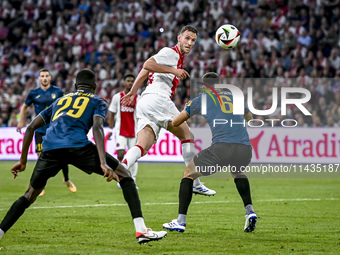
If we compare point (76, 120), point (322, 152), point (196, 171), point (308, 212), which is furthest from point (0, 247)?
point (322, 152)

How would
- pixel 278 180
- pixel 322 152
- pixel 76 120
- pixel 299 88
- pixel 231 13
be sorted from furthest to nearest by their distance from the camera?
pixel 231 13
pixel 299 88
pixel 322 152
pixel 278 180
pixel 76 120

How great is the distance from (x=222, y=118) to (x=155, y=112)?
4.63 feet

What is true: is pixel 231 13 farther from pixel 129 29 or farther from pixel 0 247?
pixel 0 247

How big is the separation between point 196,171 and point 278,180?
29.5 feet

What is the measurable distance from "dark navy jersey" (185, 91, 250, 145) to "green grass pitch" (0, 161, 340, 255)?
4.08 ft

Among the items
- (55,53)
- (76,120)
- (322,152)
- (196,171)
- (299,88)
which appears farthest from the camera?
(55,53)

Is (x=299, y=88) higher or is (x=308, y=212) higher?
(x=299, y=88)

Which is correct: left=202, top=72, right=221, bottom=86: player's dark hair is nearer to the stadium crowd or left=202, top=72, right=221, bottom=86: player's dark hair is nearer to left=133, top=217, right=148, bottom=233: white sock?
left=133, top=217, right=148, bottom=233: white sock

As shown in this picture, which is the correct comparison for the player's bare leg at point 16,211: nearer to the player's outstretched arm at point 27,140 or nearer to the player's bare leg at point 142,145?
the player's outstretched arm at point 27,140

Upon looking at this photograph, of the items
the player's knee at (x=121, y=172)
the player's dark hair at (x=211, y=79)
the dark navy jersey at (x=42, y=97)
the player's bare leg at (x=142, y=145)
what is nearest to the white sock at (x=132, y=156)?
the player's bare leg at (x=142, y=145)

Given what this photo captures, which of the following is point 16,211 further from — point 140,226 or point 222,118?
point 222,118

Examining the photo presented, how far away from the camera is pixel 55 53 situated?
2645 centimetres

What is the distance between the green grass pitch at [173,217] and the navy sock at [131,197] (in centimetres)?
42

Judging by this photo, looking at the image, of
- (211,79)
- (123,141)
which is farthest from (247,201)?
(123,141)
